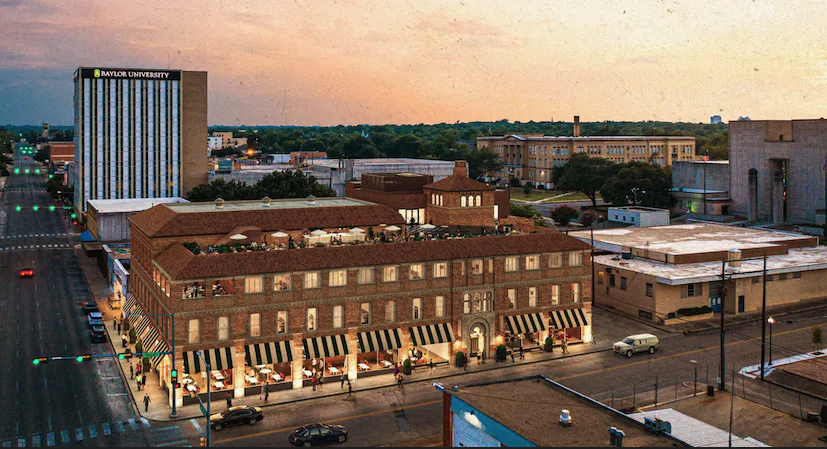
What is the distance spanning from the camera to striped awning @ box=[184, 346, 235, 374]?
59.1 m

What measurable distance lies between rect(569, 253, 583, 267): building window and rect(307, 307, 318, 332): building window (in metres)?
26.4

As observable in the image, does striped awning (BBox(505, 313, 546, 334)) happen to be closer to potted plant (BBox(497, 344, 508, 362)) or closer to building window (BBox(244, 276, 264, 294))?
potted plant (BBox(497, 344, 508, 362))

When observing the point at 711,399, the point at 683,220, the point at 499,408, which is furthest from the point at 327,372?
the point at 683,220

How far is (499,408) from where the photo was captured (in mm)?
40750

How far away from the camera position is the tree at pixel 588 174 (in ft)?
617

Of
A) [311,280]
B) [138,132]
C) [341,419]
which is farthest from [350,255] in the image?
[138,132]

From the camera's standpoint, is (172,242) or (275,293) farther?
(172,242)

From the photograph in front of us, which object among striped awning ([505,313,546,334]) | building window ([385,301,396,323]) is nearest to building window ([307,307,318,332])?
building window ([385,301,396,323])

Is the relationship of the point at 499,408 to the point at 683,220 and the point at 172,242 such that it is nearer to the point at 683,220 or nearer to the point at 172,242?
the point at 172,242

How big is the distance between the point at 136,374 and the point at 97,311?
27.8 meters

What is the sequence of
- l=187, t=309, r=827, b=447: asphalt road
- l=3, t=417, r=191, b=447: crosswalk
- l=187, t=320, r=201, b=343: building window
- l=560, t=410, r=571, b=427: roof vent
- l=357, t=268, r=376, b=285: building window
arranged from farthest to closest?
l=357, t=268, r=376, b=285: building window, l=187, t=320, r=201, b=343: building window, l=187, t=309, r=827, b=447: asphalt road, l=3, t=417, r=191, b=447: crosswalk, l=560, t=410, r=571, b=427: roof vent

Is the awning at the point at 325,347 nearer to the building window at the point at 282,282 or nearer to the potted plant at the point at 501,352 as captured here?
the building window at the point at 282,282

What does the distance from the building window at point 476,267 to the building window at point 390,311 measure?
8363 mm

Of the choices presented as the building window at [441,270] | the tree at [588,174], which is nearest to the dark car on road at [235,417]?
the building window at [441,270]
